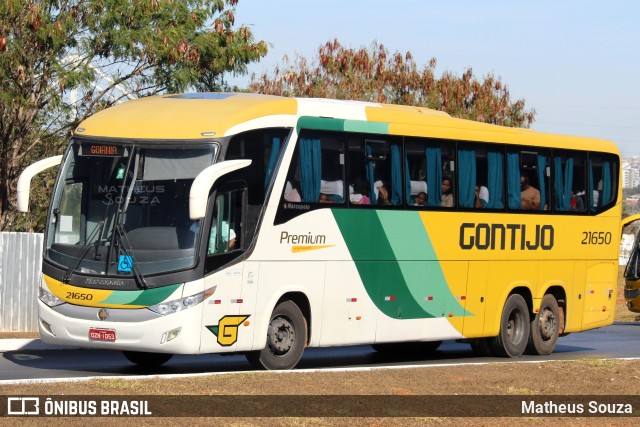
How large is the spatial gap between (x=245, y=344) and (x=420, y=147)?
4774mm

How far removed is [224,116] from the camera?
16.6 metres

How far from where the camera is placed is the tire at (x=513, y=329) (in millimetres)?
21688

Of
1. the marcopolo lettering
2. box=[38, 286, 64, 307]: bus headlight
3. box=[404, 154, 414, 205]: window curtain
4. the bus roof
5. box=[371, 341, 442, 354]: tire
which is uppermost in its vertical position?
the bus roof

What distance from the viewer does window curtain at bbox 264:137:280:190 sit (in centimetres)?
1681

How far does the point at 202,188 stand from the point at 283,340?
2.90m

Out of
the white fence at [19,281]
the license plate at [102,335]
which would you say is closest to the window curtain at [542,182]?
the license plate at [102,335]

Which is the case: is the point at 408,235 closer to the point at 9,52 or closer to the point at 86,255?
the point at 86,255

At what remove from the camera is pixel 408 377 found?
53.0 ft

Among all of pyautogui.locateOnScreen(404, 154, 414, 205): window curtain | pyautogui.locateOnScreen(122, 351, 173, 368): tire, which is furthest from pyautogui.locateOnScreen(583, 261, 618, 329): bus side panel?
pyautogui.locateOnScreen(122, 351, 173, 368): tire

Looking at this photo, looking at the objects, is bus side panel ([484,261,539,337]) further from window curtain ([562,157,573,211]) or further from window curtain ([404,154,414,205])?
window curtain ([404,154,414,205])

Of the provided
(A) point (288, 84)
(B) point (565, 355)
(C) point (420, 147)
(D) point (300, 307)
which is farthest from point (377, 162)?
(A) point (288, 84)

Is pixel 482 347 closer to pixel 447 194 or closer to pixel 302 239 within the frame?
pixel 447 194

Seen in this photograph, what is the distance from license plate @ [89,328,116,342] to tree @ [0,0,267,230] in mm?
10423

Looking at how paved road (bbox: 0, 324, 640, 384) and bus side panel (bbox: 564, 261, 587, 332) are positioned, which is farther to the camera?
bus side panel (bbox: 564, 261, 587, 332)
